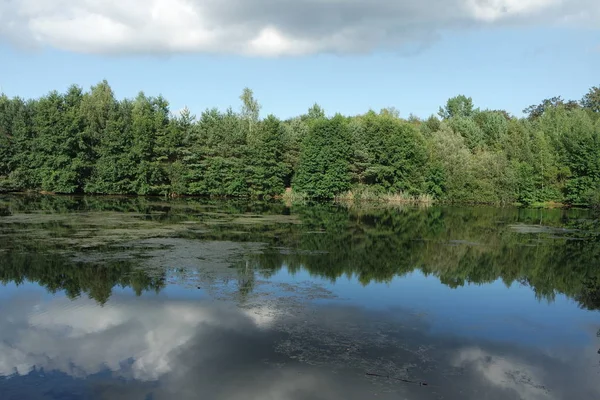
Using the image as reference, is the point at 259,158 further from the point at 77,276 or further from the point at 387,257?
the point at 77,276

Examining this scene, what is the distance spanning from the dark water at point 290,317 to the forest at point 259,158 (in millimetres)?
24834

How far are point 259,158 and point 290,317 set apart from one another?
36713 mm

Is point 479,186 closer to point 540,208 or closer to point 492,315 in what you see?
point 540,208

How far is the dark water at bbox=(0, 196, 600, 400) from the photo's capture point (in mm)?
7336

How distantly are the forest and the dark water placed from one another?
2483 cm

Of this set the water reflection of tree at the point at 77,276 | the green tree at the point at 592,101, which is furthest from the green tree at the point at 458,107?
the water reflection of tree at the point at 77,276

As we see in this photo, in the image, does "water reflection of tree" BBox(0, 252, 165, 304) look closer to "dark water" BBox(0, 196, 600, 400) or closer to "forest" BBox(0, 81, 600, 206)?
"dark water" BBox(0, 196, 600, 400)

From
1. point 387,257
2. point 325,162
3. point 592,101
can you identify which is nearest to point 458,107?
point 592,101

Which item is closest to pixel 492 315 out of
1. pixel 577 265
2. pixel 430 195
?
pixel 577 265

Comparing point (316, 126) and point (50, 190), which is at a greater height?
point (316, 126)

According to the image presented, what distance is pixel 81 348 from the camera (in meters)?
8.48

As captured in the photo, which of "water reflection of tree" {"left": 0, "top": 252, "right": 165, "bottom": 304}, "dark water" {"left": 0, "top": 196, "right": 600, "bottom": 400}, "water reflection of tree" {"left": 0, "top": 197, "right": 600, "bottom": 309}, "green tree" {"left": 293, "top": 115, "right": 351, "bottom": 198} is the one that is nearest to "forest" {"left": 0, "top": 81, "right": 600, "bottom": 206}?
"green tree" {"left": 293, "top": 115, "right": 351, "bottom": 198}

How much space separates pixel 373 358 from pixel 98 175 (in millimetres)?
41221

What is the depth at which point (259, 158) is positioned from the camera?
46.2 metres
